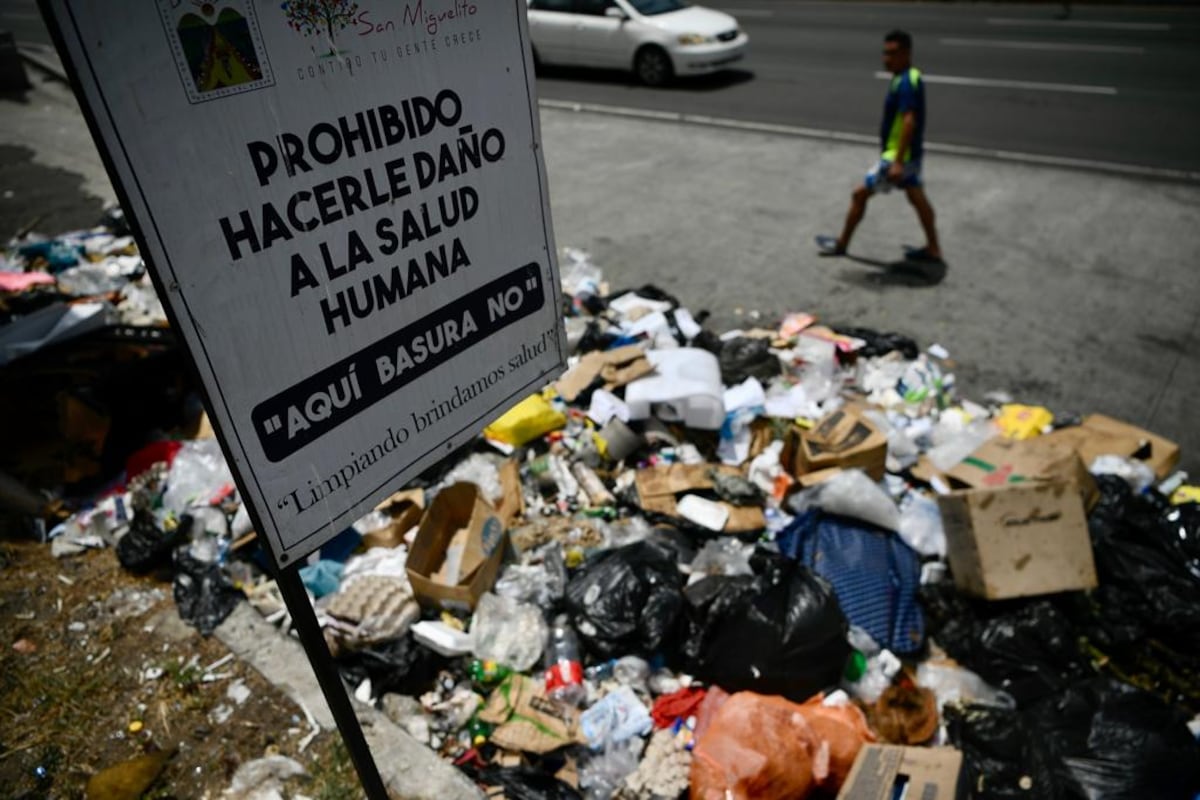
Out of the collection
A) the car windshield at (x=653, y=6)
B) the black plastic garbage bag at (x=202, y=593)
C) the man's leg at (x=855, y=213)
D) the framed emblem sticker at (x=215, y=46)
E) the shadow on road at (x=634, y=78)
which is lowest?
the black plastic garbage bag at (x=202, y=593)

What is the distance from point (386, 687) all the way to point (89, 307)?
3597mm

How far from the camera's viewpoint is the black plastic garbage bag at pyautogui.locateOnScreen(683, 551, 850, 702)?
2957mm

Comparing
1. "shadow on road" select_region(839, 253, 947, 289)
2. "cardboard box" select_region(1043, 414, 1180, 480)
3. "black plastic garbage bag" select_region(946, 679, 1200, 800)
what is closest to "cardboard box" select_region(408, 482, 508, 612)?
"black plastic garbage bag" select_region(946, 679, 1200, 800)

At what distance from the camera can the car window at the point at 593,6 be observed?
40.3 ft

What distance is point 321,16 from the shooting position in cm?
122

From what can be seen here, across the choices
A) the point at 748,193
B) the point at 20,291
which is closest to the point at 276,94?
the point at 20,291

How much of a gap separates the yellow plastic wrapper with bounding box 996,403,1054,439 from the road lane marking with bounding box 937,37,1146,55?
11740mm

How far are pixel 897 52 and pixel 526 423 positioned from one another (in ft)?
14.8

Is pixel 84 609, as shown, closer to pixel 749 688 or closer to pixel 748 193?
pixel 749 688

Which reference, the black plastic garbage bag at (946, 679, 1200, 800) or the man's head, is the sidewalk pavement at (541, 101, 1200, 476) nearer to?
the man's head

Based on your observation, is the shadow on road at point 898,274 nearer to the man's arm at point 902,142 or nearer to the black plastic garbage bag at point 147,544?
the man's arm at point 902,142

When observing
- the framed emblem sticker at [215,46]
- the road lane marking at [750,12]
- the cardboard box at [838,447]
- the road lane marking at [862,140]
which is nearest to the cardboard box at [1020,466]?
the cardboard box at [838,447]

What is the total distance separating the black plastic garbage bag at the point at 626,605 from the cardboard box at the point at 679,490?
619 millimetres

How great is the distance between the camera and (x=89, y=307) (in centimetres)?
479
